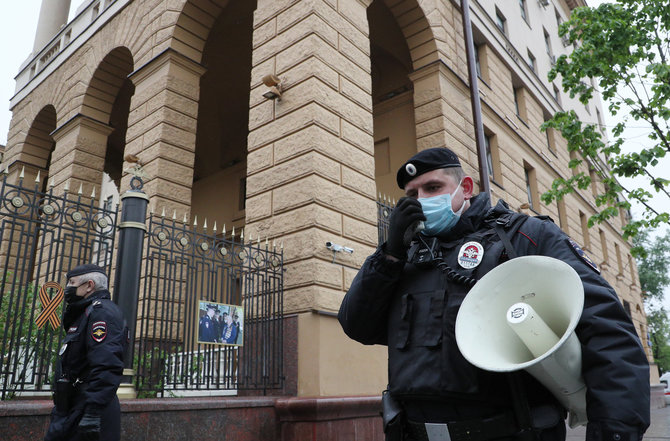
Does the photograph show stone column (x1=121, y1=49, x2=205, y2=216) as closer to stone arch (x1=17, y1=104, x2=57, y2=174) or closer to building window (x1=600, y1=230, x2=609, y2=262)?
stone arch (x1=17, y1=104, x2=57, y2=174)

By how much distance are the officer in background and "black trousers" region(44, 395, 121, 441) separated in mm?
2366

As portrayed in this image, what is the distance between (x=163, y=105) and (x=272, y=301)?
5.46 metres

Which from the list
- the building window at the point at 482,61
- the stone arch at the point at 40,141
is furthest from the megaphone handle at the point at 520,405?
the stone arch at the point at 40,141

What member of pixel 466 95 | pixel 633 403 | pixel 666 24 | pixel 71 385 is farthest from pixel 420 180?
pixel 666 24

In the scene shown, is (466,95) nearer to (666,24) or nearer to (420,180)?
(666,24)

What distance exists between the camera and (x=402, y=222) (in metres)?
2.36

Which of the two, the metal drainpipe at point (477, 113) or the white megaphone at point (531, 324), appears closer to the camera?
the white megaphone at point (531, 324)

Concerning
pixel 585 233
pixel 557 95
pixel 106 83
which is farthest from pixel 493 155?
pixel 106 83

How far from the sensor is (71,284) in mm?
4316

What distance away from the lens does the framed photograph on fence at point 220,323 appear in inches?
240

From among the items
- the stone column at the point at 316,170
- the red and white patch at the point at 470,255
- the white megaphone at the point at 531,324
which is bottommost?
the white megaphone at the point at 531,324

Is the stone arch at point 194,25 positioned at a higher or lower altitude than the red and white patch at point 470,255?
higher

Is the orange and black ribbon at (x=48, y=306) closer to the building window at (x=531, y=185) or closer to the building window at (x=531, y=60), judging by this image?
the building window at (x=531, y=185)

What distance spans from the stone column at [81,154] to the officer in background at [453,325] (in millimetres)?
12050
